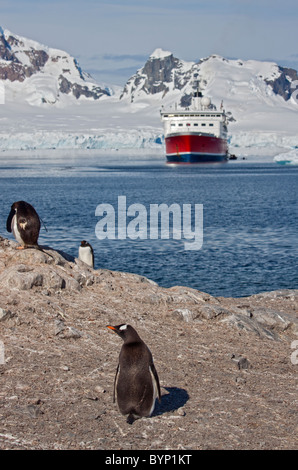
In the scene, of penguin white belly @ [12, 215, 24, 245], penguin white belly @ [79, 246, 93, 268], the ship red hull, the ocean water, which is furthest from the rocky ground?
the ship red hull

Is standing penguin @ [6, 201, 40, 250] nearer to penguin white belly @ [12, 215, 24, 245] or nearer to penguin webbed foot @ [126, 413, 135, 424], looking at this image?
penguin white belly @ [12, 215, 24, 245]

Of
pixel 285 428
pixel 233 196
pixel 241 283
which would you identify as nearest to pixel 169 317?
pixel 285 428

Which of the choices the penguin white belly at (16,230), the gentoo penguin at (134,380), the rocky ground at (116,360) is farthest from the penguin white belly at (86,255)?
the gentoo penguin at (134,380)

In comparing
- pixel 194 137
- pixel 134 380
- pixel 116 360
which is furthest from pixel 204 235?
pixel 194 137

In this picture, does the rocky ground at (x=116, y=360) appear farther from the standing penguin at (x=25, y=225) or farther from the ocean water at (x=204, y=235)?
the ocean water at (x=204, y=235)

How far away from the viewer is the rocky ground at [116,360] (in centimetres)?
684

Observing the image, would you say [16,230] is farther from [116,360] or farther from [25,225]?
[116,360]

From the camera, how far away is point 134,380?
7289 mm

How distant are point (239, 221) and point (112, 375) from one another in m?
29.0

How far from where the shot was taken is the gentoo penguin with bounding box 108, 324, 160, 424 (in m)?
7.22

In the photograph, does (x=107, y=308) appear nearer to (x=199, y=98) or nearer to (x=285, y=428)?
(x=285, y=428)

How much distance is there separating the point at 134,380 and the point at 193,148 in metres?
106

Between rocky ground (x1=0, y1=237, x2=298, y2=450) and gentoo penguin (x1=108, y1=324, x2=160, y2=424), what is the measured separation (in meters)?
0.16

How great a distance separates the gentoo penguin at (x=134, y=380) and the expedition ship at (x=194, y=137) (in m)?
103
